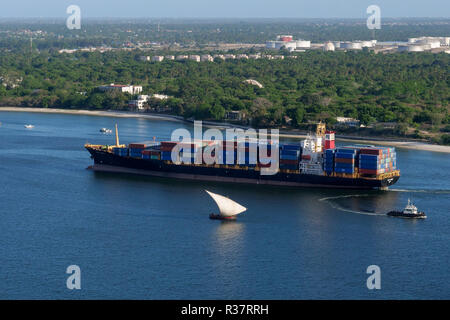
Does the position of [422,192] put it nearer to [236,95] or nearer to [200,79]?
[236,95]

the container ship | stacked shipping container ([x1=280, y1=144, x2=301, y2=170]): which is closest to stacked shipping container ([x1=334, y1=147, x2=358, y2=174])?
the container ship

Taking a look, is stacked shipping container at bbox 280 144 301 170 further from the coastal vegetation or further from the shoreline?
the coastal vegetation

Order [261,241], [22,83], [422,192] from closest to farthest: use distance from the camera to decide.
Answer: [261,241]
[422,192]
[22,83]

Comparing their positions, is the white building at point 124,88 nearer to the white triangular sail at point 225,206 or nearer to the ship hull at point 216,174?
the ship hull at point 216,174

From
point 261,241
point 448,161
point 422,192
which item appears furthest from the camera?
point 448,161

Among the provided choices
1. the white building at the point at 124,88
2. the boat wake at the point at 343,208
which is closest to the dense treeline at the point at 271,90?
the white building at the point at 124,88

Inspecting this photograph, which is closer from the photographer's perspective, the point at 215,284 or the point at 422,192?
the point at 215,284

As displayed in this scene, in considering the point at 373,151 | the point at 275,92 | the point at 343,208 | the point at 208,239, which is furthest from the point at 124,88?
the point at 208,239

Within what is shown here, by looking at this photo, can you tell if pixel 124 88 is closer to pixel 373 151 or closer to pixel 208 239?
pixel 373 151
